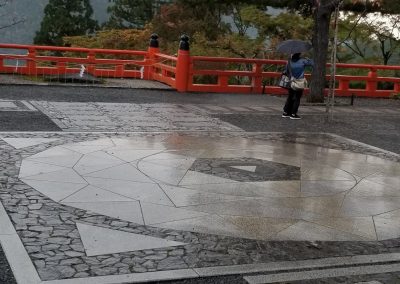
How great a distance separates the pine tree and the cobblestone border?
34.5 m

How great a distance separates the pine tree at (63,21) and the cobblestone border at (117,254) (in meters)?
34.5

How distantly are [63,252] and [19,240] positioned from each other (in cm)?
47

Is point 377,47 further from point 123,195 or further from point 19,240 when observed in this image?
point 19,240

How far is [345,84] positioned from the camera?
63.0ft

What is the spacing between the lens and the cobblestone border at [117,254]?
182 inches

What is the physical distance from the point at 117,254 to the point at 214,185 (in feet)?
8.36

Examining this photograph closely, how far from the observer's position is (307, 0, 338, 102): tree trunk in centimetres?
1642

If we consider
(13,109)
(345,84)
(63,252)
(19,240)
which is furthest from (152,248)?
(345,84)

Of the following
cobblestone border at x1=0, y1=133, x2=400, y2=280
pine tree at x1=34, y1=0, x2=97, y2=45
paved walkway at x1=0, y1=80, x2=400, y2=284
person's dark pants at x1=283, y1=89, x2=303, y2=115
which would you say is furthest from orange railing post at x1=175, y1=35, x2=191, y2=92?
pine tree at x1=34, y1=0, x2=97, y2=45

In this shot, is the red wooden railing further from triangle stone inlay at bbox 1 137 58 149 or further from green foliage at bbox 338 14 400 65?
triangle stone inlay at bbox 1 137 58 149

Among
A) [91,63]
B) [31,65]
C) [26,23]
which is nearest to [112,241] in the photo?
[91,63]

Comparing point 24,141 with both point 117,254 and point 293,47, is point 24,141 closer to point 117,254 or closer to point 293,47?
point 117,254

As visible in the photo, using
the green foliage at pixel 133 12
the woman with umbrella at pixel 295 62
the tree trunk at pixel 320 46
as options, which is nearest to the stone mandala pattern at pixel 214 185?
the woman with umbrella at pixel 295 62

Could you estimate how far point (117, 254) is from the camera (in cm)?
488
